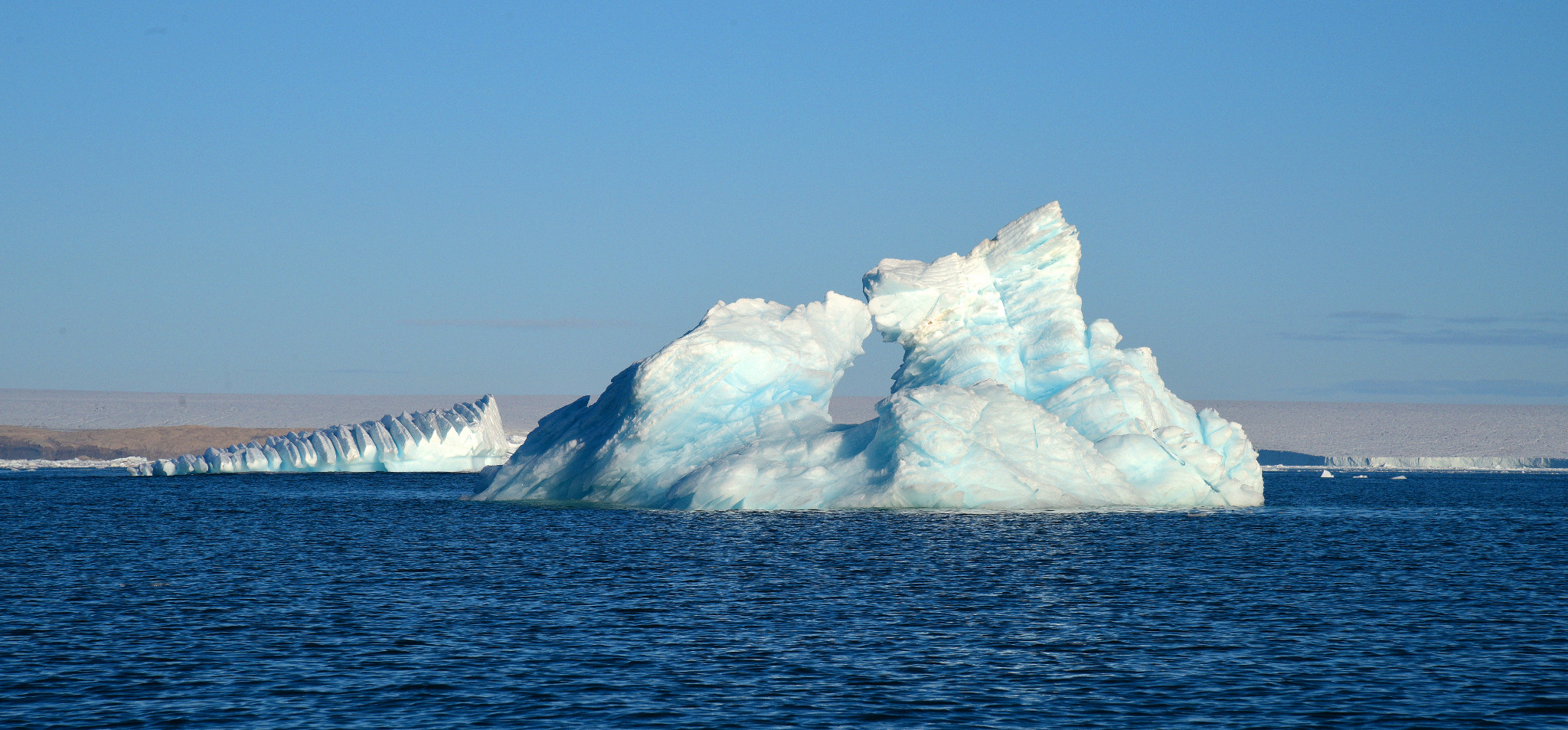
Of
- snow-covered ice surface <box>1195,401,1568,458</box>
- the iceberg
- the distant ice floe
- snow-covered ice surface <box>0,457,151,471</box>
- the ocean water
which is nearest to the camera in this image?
the ocean water

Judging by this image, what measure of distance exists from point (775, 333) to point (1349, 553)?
15618mm

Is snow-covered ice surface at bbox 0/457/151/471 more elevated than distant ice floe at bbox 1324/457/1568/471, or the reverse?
distant ice floe at bbox 1324/457/1568/471

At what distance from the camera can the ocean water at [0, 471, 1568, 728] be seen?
548 inches

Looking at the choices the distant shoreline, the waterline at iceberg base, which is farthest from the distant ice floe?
the waterline at iceberg base

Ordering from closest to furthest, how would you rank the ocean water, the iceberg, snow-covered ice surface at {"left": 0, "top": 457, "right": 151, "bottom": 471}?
1. the ocean water
2. the iceberg
3. snow-covered ice surface at {"left": 0, "top": 457, "right": 151, "bottom": 471}

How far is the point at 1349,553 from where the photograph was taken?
29625 millimetres

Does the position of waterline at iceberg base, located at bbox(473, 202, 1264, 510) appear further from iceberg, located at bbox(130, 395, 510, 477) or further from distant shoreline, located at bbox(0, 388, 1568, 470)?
distant shoreline, located at bbox(0, 388, 1568, 470)

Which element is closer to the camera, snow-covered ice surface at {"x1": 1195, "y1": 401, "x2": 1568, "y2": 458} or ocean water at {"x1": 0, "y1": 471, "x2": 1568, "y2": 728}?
ocean water at {"x1": 0, "y1": 471, "x2": 1568, "y2": 728}

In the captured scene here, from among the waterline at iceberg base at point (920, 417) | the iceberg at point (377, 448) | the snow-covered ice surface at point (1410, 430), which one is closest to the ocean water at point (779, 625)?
the waterline at iceberg base at point (920, 417)

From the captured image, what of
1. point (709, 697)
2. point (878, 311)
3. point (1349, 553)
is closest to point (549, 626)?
point (709, 697)

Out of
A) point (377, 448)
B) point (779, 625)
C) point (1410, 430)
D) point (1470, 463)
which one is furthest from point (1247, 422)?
point (779, 625)

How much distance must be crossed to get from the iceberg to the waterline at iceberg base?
17125 millimetres

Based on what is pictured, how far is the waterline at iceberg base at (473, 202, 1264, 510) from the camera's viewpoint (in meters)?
34.2

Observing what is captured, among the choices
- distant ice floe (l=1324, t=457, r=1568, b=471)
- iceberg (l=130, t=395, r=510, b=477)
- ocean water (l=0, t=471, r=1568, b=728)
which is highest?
distant ice floe (l=1324, t=457, r=1568, b=471)
